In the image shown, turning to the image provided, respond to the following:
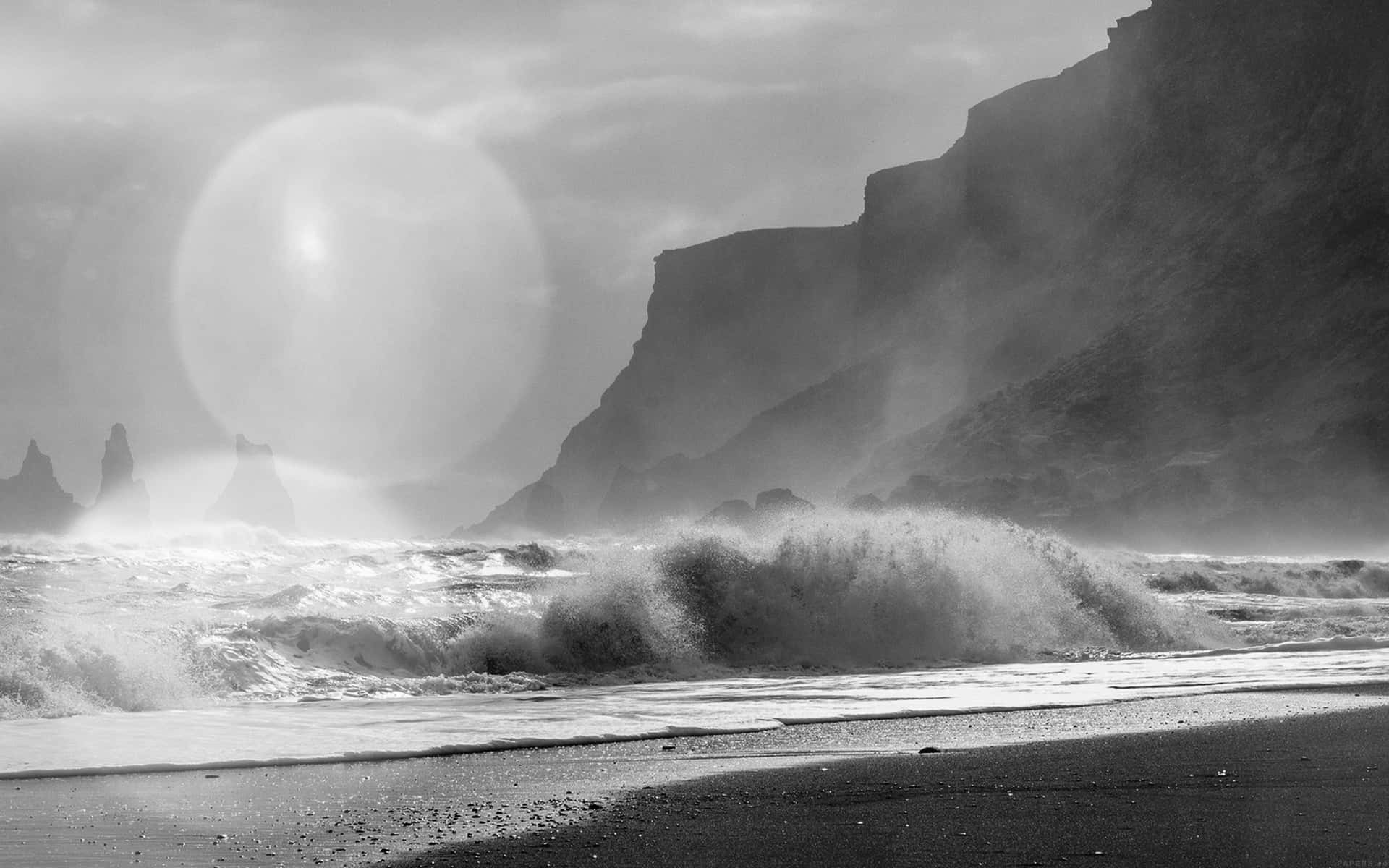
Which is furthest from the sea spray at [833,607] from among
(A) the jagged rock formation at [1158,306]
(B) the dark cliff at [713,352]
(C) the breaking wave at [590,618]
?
(B) the dark cliff at [713,352]

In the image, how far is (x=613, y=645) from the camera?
17.4 metres

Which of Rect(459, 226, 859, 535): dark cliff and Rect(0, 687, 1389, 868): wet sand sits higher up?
Rect(459, 226, 859, 535): dark cliff

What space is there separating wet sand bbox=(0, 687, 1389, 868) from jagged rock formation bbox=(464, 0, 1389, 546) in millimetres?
73290

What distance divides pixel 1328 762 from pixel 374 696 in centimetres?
935

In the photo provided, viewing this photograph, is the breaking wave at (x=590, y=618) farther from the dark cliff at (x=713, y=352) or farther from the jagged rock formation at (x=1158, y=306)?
the dark cliff at (x=713, y=352)

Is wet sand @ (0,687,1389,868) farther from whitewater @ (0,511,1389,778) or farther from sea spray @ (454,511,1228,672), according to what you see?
sea spray @ (454,511,1228,672)

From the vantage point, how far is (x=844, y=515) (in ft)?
81.4

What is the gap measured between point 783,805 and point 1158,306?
88643 millimetres

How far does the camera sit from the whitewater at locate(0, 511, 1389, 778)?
11.5 m

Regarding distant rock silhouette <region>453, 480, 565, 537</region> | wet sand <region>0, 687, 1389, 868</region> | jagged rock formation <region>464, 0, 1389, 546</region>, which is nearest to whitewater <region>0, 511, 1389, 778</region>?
wet sand <region>0, 687, 1389, 868</region>

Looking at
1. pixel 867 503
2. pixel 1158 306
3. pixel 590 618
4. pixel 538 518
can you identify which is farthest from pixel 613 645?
pixel 538 518

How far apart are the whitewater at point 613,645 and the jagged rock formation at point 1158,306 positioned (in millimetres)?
54558

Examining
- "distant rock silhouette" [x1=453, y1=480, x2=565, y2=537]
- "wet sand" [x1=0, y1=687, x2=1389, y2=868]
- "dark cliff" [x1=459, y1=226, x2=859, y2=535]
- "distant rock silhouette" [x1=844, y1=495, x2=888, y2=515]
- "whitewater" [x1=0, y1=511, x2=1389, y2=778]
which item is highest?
"dark cliff" [x1=459, y1=226, x2=859, y2=535]

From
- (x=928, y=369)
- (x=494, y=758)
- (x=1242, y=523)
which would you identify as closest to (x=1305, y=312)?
(x=1242, y=523)
